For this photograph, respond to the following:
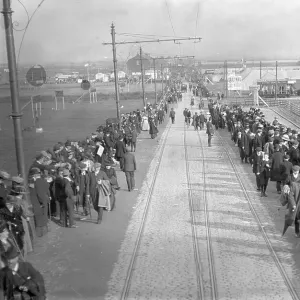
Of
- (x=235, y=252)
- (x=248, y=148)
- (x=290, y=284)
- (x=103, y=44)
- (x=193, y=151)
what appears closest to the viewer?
(x=290, y=284)

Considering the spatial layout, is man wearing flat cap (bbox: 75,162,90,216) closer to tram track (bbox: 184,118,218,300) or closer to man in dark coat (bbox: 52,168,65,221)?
man in dark coat (bbox: 52,168,65,221)

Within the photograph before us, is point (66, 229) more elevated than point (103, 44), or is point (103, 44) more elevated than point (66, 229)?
point (103, 44)

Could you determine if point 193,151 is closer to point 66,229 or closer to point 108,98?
point 66,229

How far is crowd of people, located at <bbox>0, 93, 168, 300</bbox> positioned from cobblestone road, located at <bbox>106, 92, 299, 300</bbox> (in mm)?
1109

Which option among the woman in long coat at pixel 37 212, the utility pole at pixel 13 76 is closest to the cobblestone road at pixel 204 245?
the woman in long coat at pixel 37 212

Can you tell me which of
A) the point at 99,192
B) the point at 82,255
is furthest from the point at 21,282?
the point at 99,192

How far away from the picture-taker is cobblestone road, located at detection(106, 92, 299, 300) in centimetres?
793

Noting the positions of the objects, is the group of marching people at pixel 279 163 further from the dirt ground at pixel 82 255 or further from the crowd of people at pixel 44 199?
the crowd of people at pixel 44 199

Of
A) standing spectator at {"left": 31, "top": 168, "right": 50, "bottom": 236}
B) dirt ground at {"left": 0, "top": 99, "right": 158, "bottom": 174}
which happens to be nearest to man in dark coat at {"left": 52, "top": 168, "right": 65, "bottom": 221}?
standing spectator at {"left": 31, "top": 168, "right": 50, "bottom": 236}

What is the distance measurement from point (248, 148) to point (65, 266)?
11.1m

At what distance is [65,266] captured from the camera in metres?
9.07

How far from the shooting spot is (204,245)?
10.0 meters

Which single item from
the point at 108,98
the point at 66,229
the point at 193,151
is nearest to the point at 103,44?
the point at 193,151

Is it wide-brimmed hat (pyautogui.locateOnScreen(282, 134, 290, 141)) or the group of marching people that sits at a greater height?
wide-brimmed hat (pyautogui.locateOnScreen(282, 134, 290, 141))
